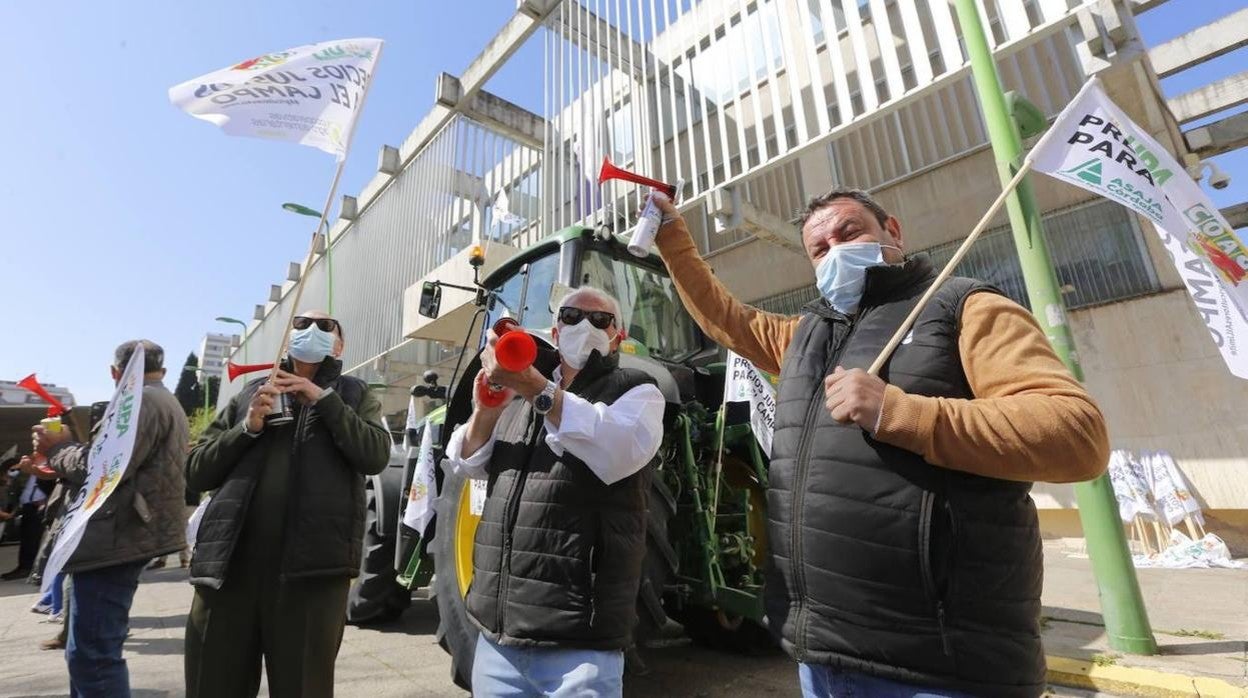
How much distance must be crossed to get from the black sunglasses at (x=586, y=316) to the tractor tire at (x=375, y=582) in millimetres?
3442

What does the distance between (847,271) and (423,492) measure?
3078 millimetres

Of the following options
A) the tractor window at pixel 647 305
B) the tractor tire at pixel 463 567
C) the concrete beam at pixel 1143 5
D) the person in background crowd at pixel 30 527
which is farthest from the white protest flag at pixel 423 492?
the person in background crowd at pixel 30 527

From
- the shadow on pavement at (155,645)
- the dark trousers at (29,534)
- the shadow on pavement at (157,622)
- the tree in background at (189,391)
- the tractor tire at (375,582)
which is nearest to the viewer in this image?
the shadow on pavement at (155,645)

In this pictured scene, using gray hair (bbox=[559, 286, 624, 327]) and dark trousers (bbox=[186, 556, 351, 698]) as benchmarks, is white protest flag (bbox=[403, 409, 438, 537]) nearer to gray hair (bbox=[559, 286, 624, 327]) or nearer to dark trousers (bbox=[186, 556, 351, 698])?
dark trousers (bbox=[186, 556, 351, 698])

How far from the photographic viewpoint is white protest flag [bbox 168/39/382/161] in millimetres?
2621

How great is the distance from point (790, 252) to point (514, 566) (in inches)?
344

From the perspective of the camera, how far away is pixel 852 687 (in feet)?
4.24

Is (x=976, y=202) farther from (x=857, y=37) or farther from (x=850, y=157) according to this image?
(x=857, y=37)

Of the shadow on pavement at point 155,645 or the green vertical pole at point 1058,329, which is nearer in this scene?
the green vertical pole at point 1058,329

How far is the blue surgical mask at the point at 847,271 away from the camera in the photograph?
157cm

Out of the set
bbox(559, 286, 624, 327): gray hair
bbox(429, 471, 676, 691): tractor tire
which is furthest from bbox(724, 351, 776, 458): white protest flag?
bbox(559, 286, 624, 327): gray hair

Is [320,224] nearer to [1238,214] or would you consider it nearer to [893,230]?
[893,230]

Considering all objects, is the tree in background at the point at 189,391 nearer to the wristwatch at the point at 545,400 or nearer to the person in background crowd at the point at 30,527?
the person in background crowd at the point at 30,527

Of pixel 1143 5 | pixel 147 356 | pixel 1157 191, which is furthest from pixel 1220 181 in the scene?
pixel 147 356
